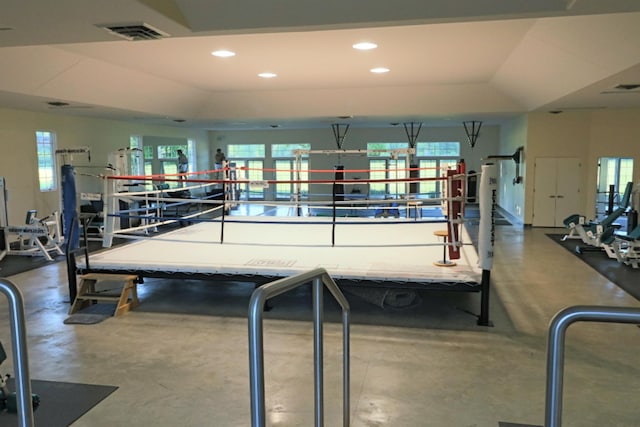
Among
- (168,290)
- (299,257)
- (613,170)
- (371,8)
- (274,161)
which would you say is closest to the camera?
(371,8)

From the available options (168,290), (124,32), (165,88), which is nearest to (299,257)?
(168,290)

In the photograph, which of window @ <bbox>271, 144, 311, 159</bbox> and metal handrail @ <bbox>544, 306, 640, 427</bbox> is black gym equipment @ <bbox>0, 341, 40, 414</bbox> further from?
window @ <bbox>271, 144, 311, 159</bbox>

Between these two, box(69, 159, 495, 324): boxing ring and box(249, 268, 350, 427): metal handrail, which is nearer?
box(249, 268, 350, 427): metal handrail

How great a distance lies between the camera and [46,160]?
9.99m

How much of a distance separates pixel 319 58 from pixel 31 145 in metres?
6.15

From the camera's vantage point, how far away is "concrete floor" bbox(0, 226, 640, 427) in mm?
3119

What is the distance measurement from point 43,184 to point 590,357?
9950 millimetres

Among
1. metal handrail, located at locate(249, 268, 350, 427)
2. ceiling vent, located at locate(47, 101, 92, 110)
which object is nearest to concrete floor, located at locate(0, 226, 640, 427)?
metal handrail, located at locate(249, 268, 350, 427)

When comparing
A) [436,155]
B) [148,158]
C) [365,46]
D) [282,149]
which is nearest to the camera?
[365,46]

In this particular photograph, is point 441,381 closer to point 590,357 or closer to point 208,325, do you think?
point 590,357

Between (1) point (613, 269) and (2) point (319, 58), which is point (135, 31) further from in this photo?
(1) point (613, 269)

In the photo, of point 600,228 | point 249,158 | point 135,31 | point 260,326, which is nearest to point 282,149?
point 249,158

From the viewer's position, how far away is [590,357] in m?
3.94

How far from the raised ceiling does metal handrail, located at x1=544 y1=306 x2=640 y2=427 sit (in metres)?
2.34
